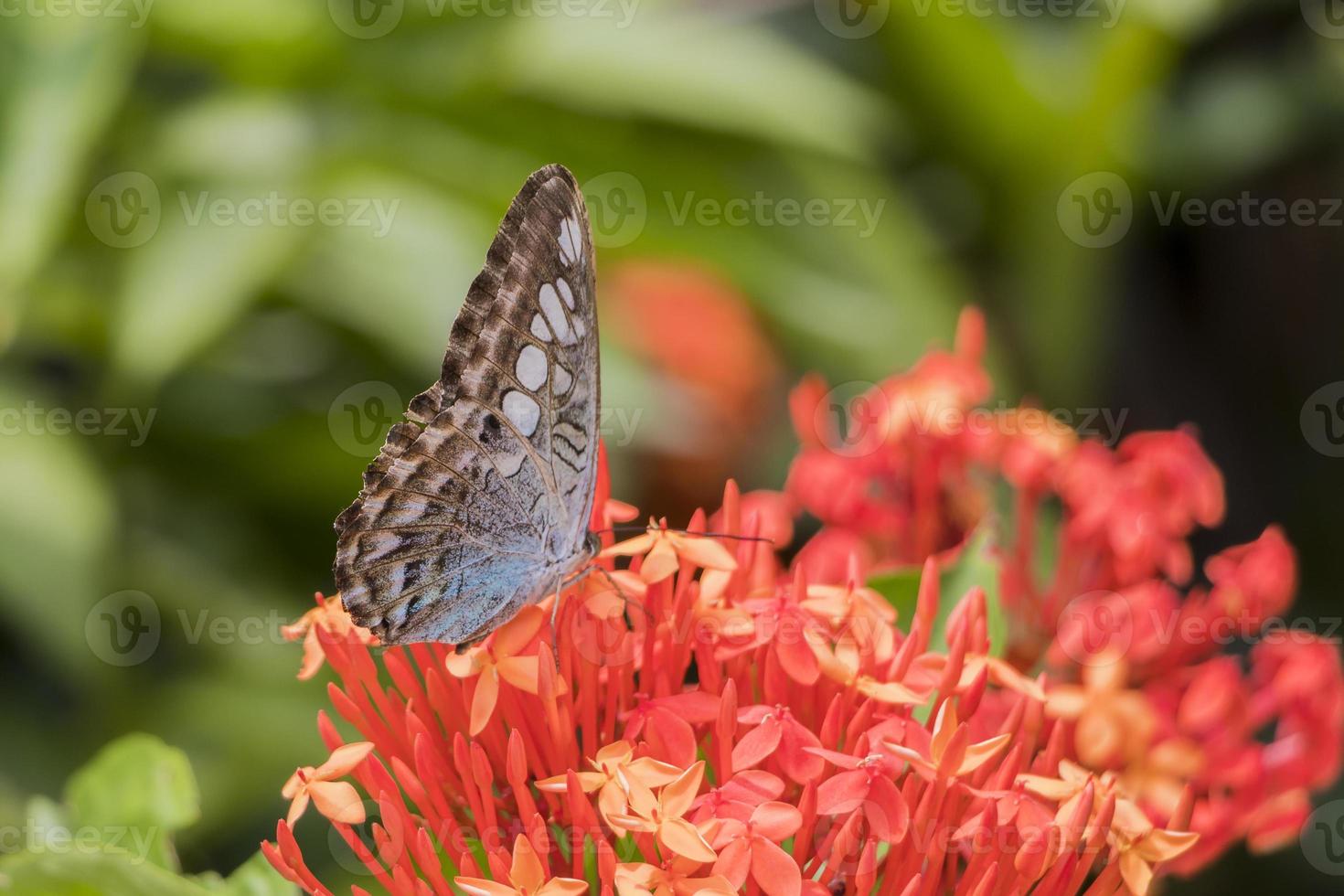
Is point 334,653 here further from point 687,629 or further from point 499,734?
point 687,629

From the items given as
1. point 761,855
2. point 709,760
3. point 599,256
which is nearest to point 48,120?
point 599,256

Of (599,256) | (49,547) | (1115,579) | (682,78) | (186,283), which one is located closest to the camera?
(1115,579)

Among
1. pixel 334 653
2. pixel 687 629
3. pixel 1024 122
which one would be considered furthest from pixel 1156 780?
pixel 1024 122

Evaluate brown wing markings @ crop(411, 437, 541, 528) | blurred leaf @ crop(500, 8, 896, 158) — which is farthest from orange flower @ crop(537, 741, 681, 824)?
blurred leaf @ crop(500, 8, 896, 158)

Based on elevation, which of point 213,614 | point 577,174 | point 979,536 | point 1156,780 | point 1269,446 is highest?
point 577,174

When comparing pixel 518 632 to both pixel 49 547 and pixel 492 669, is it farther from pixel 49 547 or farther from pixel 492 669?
pixel 49 547

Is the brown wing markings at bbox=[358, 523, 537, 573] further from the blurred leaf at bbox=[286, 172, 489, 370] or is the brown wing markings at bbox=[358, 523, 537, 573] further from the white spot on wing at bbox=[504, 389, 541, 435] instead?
the blurred leaf at bbox=[286, 172, 489, 370]
